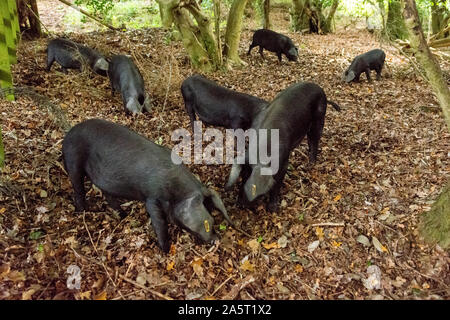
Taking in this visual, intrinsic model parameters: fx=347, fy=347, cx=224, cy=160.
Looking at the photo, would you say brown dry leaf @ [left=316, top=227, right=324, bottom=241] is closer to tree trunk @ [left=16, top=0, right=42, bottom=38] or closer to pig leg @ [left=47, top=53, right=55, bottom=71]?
pig leg @ [left=47, top=53, right=55, bottom=71]

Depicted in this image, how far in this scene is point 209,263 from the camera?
11.5 feet

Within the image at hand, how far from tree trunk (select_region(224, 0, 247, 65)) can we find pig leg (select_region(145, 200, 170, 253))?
6710 mm

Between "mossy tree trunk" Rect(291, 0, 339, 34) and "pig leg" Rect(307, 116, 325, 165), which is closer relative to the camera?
"pig leg" Rect(307, 116, 325, 165)

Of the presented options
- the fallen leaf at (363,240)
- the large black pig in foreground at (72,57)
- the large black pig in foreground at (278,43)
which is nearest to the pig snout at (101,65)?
the large black pig in foreground at (72,57)

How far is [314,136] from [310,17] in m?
13.5

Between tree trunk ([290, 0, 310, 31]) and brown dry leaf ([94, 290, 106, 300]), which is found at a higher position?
tree trunk ([290, 0, 310, 31])

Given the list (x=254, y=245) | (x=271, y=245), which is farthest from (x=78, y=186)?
(x=271, y=245)

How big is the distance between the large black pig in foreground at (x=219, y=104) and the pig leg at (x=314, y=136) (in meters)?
0.78

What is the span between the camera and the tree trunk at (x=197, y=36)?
816cm

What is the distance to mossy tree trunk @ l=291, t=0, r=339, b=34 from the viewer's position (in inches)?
650

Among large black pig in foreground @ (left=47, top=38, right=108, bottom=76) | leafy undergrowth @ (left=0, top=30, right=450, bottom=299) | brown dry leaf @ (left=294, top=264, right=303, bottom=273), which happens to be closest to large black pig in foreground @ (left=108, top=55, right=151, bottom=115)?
leafy undergrowth @ (left=0, top=30, right=450, bottom=299)

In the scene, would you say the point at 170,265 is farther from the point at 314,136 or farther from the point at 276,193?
the point at 314,136
